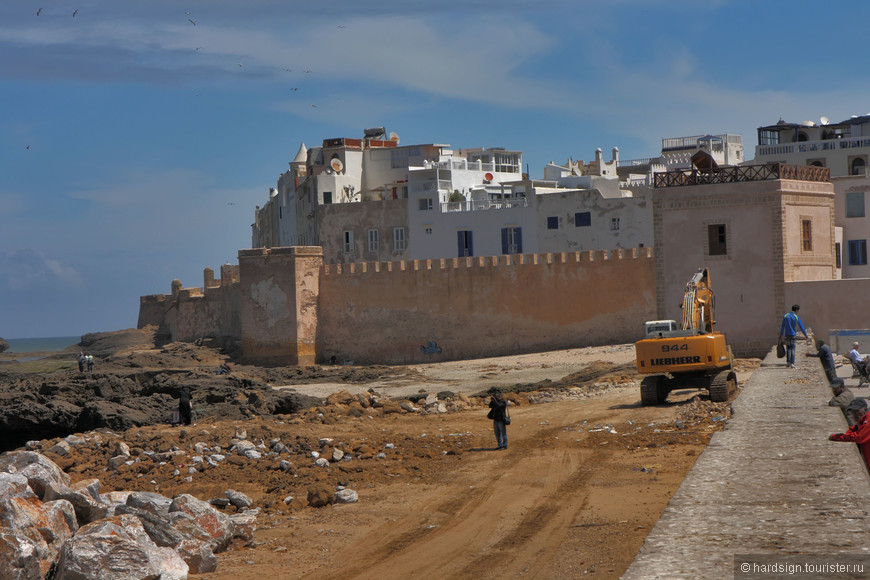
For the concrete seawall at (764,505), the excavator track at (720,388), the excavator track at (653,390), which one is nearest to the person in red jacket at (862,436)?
the concrete seawall at (764,505)

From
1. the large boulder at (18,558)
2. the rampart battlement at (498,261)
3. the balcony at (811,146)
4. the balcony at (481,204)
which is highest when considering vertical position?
the balcony at (811,146)

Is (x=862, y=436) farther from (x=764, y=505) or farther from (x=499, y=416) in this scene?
(x=499, y=416)

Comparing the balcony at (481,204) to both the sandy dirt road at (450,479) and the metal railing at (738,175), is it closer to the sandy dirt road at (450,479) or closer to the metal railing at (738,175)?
the metal railing at (738,175)

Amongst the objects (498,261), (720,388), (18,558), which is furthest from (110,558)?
(498,261)

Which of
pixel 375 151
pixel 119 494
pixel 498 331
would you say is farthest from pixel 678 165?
pixel 119 494

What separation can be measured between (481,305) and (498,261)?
1317 mm

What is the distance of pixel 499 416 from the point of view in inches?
513

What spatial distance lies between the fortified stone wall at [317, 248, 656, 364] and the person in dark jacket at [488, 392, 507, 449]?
14.7m

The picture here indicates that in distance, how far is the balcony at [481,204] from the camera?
1549 inches

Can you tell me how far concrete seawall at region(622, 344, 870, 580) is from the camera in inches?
199

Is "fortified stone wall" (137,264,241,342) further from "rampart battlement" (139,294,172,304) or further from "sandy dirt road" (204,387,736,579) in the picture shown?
"sandy dirt road" (204,387,736,579)

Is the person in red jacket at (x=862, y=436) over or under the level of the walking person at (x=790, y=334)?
under

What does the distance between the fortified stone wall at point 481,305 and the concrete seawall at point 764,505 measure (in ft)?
59.7

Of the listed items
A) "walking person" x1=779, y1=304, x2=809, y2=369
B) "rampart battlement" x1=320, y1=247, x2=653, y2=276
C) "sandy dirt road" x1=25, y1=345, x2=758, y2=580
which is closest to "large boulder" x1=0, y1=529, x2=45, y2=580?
"sandy dirt road" x1=25, y1=345, x2=758, y2=580
